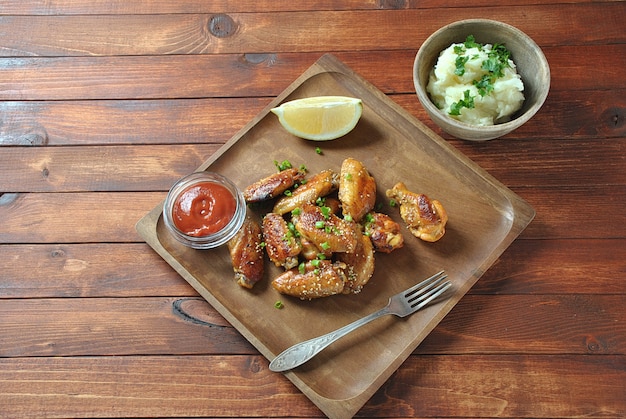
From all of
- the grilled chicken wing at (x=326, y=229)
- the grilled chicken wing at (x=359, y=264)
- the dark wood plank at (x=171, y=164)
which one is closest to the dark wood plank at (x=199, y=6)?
the dark wood plank at (x=171, y=164)

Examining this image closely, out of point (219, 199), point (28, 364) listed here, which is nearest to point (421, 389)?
point (219, 199)

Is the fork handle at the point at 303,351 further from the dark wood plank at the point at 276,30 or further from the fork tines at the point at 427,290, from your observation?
the dark wood plank at the point at 276,30

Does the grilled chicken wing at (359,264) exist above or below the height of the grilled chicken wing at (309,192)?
below

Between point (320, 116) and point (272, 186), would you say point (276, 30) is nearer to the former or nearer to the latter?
point (320, 116)

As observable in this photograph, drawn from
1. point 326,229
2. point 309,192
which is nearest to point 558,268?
point 326,229

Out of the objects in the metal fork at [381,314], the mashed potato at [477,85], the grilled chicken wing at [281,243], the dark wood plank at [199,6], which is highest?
the dark wood plank at [199,6]
